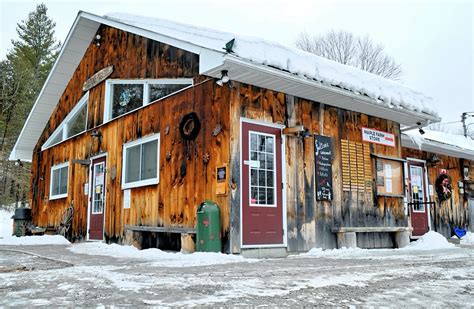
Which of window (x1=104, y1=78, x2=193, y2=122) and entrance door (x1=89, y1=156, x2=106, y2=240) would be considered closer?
window (x1=104, y1=78, x2=193, y2=122)

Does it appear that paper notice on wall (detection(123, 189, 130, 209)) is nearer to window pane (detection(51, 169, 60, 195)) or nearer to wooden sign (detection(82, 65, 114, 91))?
wooden sign (detection(82, 65, 114, 91))

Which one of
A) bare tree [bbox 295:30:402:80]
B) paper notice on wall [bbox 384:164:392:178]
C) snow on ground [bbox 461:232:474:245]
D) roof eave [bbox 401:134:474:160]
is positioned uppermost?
bare tree [bbox 295:30:402:80]

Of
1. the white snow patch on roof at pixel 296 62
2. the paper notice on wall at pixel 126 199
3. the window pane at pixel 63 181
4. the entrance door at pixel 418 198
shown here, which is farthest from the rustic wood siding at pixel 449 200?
the window pane at pixel 63 181

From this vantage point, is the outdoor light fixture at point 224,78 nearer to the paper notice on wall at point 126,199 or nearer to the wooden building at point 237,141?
the wooden building at point 237,141

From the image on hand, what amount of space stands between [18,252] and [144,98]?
3.62 m

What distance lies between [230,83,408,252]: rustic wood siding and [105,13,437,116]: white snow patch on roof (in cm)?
65

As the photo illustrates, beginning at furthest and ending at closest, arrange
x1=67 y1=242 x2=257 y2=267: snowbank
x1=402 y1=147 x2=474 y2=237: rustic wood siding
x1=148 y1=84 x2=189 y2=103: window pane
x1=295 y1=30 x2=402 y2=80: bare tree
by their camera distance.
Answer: x1=295 y1=30 x2=402 y2=80: bare tree → x1=402 y1=147 x2=474 y2=237: rustic wood siding → x1=148 y1=84 x2=189 y2=103: window pane → x1=67 y1=242 x2=257 y2=267: snowbank

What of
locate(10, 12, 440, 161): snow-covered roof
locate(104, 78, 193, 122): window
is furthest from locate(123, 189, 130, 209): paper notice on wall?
locate(10, 12, 440, 161): snow-covered roof

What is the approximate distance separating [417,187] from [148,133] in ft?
23.1

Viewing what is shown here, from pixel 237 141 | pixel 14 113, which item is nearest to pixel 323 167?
pixel 237 141

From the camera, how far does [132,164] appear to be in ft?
28.5

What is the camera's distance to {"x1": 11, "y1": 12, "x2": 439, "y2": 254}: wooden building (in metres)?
6.39

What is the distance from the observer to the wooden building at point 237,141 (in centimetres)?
639

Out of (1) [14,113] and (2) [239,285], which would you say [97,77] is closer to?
(2) [239,285]
